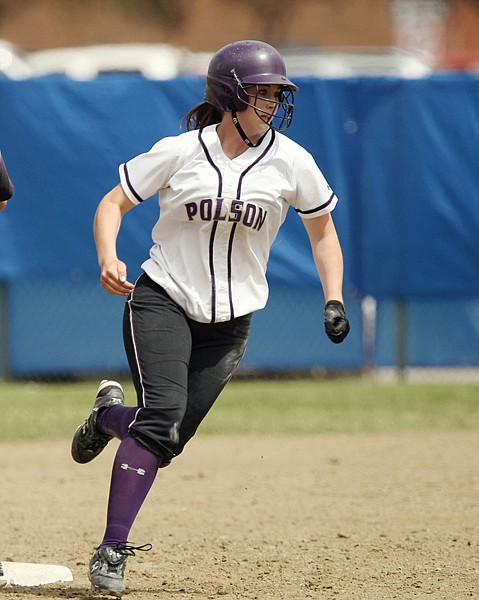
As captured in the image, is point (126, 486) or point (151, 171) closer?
point (126, 486)

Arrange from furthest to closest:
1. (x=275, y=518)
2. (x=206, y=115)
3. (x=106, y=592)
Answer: (x=275, y=518), (x=206, y=115), (x=106, y=592)

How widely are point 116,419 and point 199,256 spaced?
65 centimetres

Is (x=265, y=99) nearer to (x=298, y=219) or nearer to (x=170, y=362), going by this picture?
(x=170, y=362)

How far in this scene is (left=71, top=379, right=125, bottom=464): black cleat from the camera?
14.3 ft

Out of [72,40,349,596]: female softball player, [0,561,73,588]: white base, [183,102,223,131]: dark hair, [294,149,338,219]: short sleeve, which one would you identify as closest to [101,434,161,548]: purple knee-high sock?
[72,40,349,596]: female softball player

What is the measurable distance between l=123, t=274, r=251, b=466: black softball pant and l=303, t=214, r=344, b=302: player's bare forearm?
1.09 feet

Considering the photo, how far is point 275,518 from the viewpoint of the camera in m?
5.61

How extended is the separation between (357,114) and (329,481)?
4.14 meters

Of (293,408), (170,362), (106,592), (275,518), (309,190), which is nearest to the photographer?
(106,592)

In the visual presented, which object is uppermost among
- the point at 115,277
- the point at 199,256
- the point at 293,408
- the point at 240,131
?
the point at 240,131

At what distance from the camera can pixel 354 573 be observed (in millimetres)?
4500

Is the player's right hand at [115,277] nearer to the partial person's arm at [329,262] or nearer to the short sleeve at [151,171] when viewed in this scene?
the short sleeve at [151,171]

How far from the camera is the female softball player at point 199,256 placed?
4066 millimetres

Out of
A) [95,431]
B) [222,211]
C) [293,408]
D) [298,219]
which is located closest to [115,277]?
[222,211]
